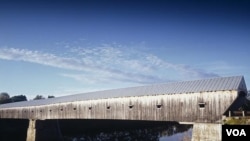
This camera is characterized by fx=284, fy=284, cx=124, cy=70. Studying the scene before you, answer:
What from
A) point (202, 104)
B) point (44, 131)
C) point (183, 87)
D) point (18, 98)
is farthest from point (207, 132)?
point (18, 98)

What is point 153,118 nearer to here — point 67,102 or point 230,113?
point 230,113

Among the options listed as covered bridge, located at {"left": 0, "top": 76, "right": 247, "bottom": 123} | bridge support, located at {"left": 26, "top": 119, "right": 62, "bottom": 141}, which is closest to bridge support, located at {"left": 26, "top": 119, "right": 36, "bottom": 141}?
bridge support, located at {"left": 26, "top": 119, "right": 62, "bottom": 141}

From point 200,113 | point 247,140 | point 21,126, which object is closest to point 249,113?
point 200,113

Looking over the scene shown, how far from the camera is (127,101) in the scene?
27.8m

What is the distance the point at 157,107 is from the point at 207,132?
5579mm

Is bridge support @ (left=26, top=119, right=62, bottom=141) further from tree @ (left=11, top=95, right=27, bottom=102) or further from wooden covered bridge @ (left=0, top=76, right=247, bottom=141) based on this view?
tree @ (left=11, top=95, right=27, bottom=102)

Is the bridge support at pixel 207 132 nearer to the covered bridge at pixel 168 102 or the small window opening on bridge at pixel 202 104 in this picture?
the covered bridge at pixel 168 102

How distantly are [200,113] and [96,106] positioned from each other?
13.1 metres

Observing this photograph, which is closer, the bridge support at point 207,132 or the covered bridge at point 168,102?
the bridge support at point 207,132

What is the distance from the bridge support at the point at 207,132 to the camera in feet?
65.3

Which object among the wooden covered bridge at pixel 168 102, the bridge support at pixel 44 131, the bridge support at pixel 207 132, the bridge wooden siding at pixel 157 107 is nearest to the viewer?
the bridge support at pixel 207 132

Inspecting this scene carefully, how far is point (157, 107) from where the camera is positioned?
2508 centimetres

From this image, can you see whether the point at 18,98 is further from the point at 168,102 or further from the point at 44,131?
the point at 168,102

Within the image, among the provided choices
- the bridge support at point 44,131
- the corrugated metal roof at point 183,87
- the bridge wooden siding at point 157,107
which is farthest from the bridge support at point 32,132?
the corrugated metal roof at point 183,87
